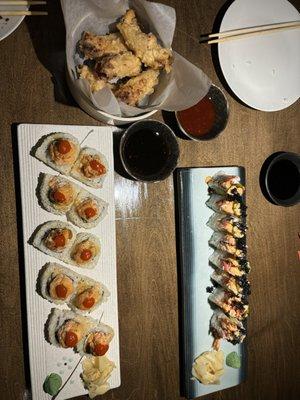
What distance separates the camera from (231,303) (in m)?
2.64

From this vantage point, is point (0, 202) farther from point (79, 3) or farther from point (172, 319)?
point (172, 319)

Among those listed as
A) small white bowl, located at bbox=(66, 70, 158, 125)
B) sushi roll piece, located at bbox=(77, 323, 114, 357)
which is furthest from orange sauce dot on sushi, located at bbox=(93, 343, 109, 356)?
small white bowl, located at bbox=(66, 70, 158, 125)

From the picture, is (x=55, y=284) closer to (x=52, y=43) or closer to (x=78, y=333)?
(x=78, y=333)

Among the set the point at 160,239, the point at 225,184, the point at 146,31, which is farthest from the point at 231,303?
the point at 146,31

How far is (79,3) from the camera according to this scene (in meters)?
2.09

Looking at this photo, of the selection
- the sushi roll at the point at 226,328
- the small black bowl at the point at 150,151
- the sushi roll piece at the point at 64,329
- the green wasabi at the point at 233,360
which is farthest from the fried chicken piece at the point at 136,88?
the green wasabi at the point at 233,360

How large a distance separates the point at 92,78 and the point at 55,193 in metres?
0.62

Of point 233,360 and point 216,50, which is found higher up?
point 216,50

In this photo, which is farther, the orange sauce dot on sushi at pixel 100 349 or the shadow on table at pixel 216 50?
the shadow on table at pixel 216 50

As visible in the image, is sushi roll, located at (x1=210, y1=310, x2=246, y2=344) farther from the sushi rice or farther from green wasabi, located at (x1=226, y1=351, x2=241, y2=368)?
the sushi rice

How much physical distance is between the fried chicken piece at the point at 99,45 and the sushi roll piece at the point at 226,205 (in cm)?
105

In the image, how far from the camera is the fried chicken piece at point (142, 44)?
7.14ft

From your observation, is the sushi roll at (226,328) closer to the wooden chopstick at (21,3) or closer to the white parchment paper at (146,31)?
the white parchment paper at (146,31)

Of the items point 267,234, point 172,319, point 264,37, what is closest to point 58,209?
point 172,319
